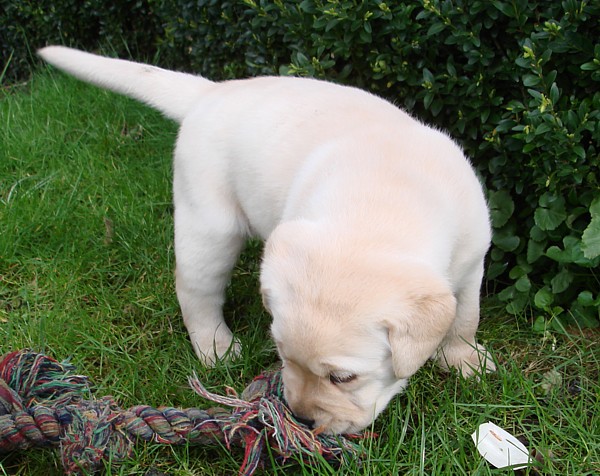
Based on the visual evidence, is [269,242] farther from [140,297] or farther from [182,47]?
[182,47]

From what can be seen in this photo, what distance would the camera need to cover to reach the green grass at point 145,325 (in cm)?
263

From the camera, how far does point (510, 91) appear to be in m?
3.31

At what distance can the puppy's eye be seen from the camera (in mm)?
2227

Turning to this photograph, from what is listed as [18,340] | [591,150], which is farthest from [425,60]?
[18,340]

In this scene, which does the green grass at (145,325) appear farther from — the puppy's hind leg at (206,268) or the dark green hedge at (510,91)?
the dark green hedge at (510,91)

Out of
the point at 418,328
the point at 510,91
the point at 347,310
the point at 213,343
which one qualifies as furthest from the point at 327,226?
the point at 510,91

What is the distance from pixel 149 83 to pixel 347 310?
6.31ft

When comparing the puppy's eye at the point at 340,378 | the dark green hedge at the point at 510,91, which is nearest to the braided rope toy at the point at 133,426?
the puppy's eye at the point at 340,378

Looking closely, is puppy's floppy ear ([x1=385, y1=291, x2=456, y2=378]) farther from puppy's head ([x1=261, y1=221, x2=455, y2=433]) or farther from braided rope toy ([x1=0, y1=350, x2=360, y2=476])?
braided rope toy ([x1=0, y1=350, x2=360, y2=476])

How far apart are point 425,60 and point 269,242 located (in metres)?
1.57

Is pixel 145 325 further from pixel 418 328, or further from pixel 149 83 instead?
pixel 418 328

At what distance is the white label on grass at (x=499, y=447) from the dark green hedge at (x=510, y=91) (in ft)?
2.59

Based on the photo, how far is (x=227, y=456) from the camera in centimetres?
265

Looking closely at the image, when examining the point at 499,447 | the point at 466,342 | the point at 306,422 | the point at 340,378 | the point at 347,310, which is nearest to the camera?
the point at 347,310
